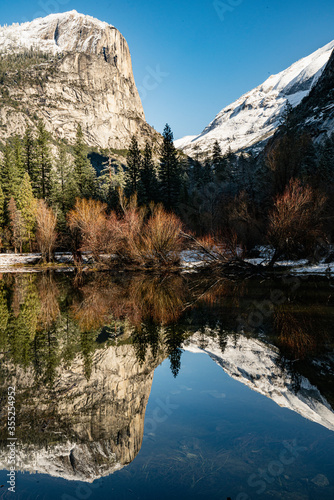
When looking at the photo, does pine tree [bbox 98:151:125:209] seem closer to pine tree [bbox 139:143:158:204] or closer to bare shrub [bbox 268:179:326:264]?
pine tree [bbox 139:143:158:204]

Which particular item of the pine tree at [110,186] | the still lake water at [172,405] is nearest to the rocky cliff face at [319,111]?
the pine tree at [110,186]

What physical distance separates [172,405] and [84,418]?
1.62 m

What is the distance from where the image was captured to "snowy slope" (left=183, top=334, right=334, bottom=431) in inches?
205

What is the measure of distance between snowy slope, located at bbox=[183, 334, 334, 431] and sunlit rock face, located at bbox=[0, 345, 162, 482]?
70.3 inches

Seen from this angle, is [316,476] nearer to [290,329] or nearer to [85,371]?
[85,371]

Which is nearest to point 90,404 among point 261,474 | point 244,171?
point 261,474

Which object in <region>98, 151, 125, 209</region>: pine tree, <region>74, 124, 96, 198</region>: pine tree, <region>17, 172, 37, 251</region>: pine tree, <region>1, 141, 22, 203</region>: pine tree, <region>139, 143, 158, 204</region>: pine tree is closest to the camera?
<region>17, 172, 37, 251</region>: pine tree

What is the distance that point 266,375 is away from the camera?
257 inches

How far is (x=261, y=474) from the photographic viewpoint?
386 cm

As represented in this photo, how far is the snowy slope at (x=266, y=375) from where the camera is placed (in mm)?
5215

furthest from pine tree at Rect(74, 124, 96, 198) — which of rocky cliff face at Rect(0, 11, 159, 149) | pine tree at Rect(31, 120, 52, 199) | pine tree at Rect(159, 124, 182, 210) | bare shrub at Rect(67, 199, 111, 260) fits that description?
rocky cliff face at Rect(0, 11, 159, 149)

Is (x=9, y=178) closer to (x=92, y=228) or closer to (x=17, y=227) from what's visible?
(x=17, y=227)

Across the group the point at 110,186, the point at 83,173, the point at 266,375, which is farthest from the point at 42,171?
the point at 266,375

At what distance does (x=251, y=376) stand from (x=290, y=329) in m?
3.35
